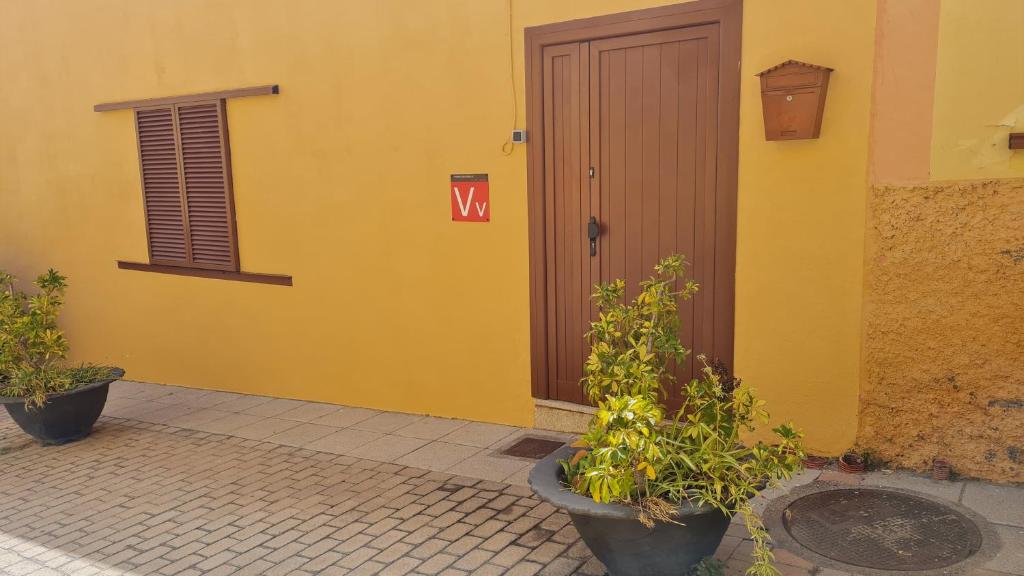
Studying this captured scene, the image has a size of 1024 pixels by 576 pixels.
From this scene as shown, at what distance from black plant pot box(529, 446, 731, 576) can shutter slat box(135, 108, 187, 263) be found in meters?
5.71

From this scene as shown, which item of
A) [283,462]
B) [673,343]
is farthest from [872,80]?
[283,462]

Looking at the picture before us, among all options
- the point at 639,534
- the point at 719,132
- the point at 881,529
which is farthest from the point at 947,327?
the point at 639,534

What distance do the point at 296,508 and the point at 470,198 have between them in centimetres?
255

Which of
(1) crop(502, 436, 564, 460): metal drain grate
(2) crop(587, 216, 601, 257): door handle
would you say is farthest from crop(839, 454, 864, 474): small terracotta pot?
(2) crop(587, 216, 601, 257): door handle

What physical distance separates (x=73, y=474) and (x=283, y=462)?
4.91ft

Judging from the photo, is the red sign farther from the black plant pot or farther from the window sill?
the black plant pot

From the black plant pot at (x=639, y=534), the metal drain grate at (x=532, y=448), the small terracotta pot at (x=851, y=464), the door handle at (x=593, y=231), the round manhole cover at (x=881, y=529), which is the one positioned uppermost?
the door handle at (x=593, y=231)

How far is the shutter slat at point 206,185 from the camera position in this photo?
291 inches

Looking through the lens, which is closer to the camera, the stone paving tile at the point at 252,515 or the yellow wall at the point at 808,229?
the stone paving tile at the point at 252,515

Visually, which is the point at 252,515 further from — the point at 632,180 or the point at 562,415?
the point at 632,180

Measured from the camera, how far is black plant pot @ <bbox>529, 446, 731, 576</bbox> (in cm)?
329

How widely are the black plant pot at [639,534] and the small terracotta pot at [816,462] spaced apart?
1519 millimetres

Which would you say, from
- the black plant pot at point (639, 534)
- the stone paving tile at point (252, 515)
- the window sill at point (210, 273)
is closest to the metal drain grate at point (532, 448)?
the stone paving tile at point (252, 515)

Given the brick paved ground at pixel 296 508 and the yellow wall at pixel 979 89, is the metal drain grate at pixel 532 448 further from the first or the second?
the yellow wall at pixel 979 89
